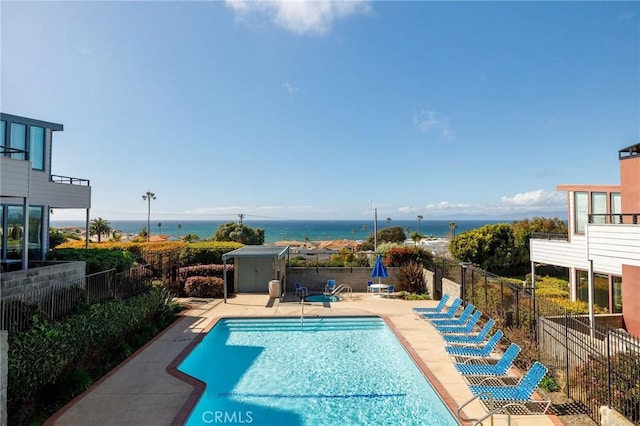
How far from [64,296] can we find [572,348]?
11828 mm

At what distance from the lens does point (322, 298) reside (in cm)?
1803

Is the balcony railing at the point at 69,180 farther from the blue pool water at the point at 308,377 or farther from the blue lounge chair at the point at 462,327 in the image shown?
the blue lounge chair at the point at 462,327

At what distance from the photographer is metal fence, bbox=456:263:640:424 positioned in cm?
577

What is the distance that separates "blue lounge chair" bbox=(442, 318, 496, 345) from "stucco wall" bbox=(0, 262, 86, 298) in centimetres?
1091

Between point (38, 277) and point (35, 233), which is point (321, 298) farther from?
point (35, 233)

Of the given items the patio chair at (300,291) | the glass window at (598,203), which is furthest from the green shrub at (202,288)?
the glass window at (598,203)

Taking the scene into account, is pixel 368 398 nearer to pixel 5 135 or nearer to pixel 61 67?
pixel 61 67

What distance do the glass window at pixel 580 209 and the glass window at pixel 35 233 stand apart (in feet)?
73.0

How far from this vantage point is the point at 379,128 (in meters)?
28.8

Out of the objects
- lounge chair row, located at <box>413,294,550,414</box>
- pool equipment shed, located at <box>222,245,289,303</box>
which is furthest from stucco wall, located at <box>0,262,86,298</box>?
lounge chair row, located at <box>413,294,550,414</box>

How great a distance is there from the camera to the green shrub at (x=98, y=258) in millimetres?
11464

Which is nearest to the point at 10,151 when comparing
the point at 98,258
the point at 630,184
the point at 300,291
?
the point at 98,258

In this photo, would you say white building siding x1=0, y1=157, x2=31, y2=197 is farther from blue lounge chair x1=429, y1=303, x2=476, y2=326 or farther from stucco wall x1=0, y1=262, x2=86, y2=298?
blue lounge chair x1=429, y1=303, x2=476, y2=326

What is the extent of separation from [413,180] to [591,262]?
41431 mm
